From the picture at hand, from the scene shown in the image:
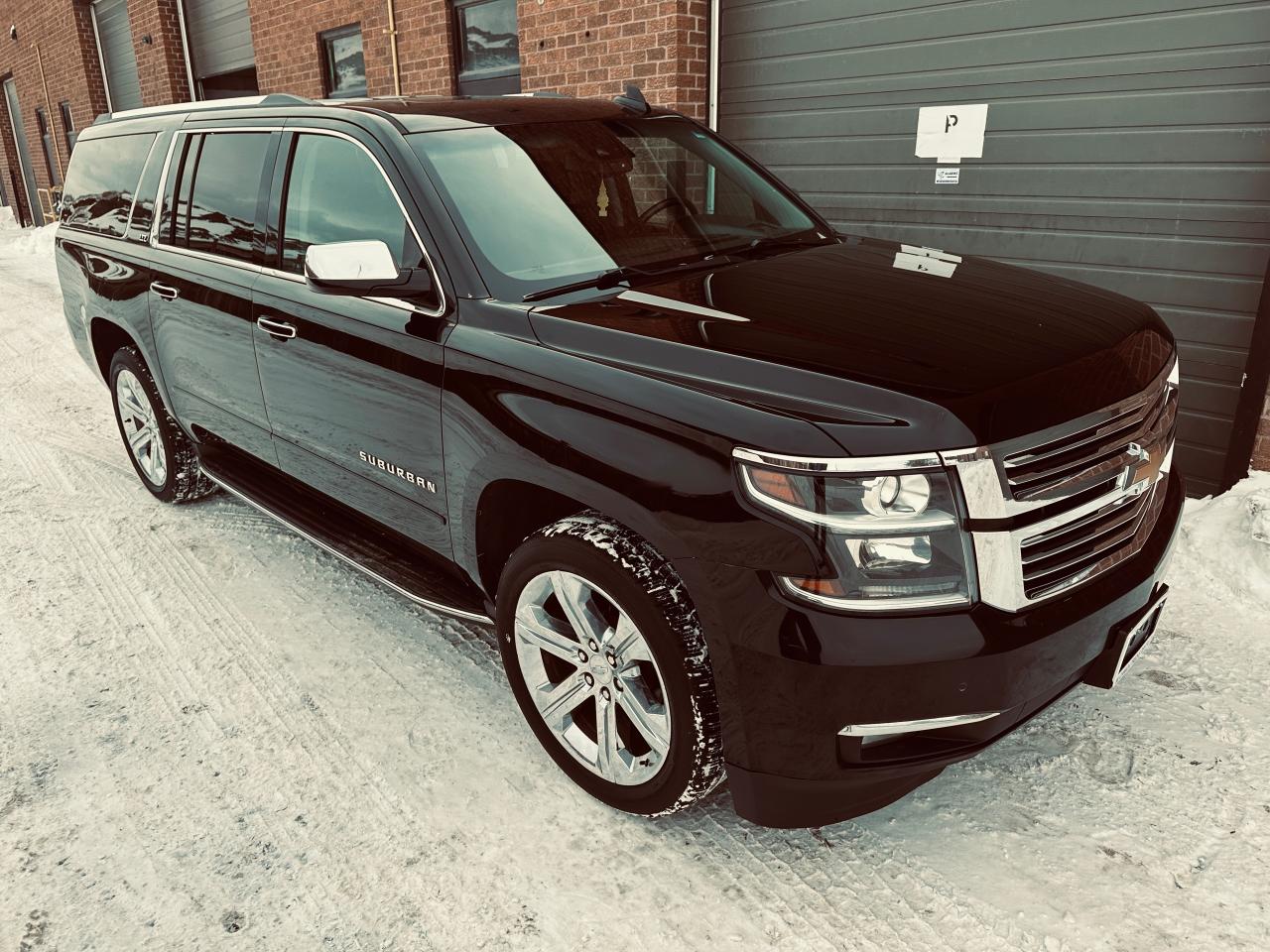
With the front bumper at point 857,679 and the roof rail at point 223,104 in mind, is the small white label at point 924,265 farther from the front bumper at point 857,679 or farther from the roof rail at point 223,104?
the roof rail at point 223,104

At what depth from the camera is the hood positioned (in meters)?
1.96

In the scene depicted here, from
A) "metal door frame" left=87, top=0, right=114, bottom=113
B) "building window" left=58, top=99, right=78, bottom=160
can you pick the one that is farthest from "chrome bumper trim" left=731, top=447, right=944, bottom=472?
"building window" left=58, top=99, right=78, bottom=160

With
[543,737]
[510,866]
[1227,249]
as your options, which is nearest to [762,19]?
[1227,249]

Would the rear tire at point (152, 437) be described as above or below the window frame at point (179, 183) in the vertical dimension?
below

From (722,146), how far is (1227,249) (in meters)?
2.74

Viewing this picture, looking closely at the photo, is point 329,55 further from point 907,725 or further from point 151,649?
point 907,725

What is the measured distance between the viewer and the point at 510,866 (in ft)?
7.99

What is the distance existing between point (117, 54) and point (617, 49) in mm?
15926

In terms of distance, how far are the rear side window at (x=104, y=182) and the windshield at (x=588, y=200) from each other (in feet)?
Result: 8.09

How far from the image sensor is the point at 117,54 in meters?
18.4

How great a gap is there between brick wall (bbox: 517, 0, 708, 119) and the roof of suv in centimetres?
332

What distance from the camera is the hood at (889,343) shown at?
1.96m

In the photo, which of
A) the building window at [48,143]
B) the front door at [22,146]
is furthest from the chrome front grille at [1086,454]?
the front door at [22,146]

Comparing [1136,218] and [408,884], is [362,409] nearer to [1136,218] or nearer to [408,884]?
[408,884]
